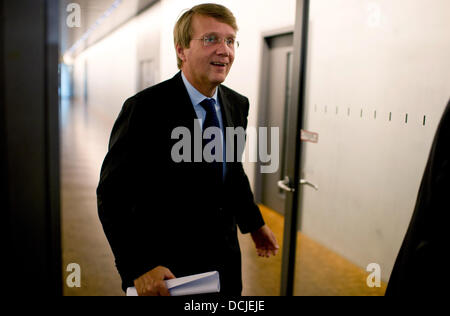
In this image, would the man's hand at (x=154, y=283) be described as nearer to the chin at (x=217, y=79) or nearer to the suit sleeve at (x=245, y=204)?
the suit sleeve at (x=245, y=204)

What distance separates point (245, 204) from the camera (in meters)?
1.66

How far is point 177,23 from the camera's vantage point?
5.05ft

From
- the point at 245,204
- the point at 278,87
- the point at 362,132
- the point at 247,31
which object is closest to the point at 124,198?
the point at 245,204

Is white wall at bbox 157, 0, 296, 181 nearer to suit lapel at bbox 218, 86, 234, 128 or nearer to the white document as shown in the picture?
suit lapel at bbox 218, 86, 234, 128

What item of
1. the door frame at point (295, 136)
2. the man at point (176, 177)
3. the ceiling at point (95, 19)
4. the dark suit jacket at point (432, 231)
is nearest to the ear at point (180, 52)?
the man at point (176, 177)

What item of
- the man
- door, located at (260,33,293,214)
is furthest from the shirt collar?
door, located at (260,33,293,214)

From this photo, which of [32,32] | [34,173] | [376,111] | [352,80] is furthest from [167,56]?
[352,80]

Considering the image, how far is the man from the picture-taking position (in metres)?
1.36

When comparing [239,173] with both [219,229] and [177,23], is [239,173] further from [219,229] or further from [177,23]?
[177,23]

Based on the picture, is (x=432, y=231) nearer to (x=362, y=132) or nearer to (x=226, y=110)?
(x=226, y=110)

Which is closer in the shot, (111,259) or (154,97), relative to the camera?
(154,97)

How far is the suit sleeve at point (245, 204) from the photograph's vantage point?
5.35 ft

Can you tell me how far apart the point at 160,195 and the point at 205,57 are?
525 mm
